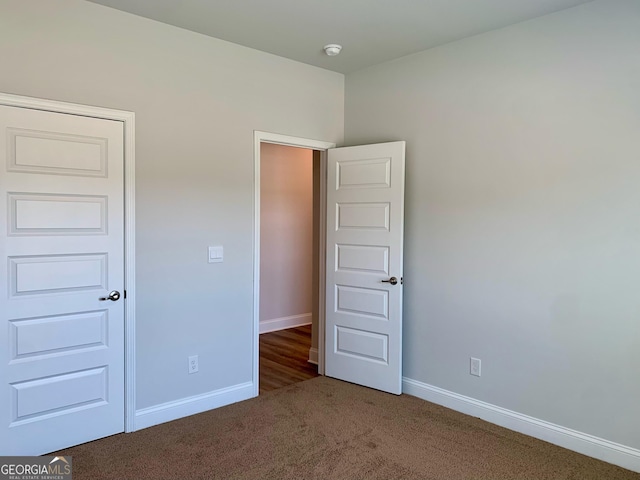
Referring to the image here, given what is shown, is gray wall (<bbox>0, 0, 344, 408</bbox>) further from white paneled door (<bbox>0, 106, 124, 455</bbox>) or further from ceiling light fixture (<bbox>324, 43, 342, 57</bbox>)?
ceiling light fixture (<bbox>324, 43, 342, 57</bbox>)

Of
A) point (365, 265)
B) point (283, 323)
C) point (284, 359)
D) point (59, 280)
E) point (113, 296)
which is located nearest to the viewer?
point (59, 280)

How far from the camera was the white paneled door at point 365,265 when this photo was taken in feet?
12.1

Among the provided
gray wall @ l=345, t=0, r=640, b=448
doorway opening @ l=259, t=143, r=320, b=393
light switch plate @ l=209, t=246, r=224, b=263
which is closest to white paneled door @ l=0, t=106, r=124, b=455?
light switch plate @ l=209, t=246, r=224, b=263

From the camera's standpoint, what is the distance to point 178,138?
10.5ft

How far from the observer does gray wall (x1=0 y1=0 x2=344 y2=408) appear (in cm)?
271

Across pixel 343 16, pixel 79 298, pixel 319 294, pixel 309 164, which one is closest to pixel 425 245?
pixel 319 294

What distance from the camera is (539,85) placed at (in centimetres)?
299

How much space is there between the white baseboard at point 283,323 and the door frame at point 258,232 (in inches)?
68.5

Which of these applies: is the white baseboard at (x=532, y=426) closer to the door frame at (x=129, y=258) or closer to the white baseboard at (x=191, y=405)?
the white baseboard at (x=191, y=405)

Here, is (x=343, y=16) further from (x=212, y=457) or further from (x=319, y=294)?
(x=212, y=457)

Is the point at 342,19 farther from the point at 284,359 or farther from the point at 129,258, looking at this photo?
the point at 284,359

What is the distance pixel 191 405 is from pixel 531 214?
2799 millimetres

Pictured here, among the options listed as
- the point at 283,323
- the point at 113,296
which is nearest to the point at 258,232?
the point at 113,296

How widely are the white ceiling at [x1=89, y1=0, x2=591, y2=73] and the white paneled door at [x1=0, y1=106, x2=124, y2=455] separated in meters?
0.94
